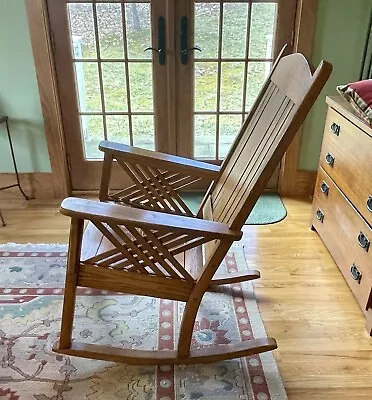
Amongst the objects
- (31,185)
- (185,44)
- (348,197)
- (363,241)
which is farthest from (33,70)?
(363,241)

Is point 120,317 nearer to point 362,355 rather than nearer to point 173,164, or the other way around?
point 173,164

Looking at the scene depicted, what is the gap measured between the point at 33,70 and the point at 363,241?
1.98 meters

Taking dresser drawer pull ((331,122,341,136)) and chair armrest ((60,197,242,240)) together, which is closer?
chair armrest ((60,197,242,240))

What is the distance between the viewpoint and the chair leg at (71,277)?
1316 mm

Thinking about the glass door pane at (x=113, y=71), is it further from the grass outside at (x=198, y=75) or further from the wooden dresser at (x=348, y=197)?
the wooden dresser at (x=348, y=197)

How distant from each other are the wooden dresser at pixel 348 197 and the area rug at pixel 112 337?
452 millimetres

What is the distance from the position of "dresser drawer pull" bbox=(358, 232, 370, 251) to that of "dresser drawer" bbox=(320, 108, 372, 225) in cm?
7

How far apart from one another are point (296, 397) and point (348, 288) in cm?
70

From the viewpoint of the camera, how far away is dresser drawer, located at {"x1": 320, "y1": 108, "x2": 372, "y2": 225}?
Result: 173 centimetres

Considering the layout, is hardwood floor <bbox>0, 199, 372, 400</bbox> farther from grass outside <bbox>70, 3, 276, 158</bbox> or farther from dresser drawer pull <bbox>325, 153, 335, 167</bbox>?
grass outside <bbox>70, 3, 276, 158</bbox>

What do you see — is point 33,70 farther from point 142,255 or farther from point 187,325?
point 187,325

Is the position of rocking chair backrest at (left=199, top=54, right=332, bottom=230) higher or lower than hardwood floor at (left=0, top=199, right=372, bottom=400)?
higher

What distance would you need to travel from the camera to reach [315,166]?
2.78 m

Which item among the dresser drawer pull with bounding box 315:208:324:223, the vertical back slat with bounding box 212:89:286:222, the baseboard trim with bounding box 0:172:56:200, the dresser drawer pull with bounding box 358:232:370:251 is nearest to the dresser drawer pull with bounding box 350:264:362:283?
the dresser drawer pull with bounding box 358:232:370:251
